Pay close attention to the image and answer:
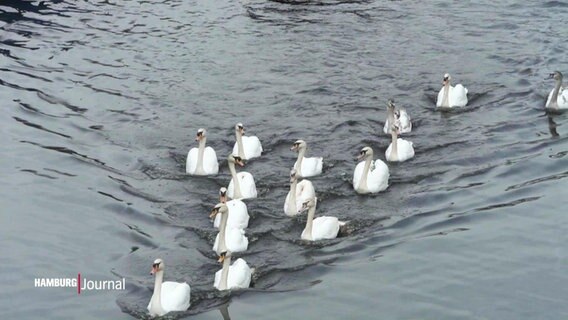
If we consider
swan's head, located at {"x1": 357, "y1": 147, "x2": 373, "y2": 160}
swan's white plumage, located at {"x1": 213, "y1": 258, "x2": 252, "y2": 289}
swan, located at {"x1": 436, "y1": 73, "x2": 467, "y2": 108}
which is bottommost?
swan's white plumage, located at {"x1": 213, "y1": 258, "x2": 252, "y2": 289}

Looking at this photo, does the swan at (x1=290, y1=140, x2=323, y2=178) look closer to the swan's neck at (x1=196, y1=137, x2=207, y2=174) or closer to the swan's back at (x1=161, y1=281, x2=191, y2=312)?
the swan's neck at (x1=196, y1=137, x2=207, y2=174)

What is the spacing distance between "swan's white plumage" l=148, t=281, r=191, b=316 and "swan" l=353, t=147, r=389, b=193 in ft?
17.4

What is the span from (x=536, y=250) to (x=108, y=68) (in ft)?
46.0

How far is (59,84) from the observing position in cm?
2773

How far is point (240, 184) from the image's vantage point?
20.8 metres

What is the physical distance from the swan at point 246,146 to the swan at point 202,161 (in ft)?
1.72

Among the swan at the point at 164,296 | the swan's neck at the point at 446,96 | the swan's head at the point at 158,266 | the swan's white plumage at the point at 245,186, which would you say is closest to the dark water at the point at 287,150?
the swan's neck at the point at 446,96

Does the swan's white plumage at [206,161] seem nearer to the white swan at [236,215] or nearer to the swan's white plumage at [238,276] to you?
the white swan at [236,215]

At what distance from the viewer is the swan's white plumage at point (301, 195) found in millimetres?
20109

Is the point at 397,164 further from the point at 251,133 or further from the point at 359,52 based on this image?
the point at 359,52

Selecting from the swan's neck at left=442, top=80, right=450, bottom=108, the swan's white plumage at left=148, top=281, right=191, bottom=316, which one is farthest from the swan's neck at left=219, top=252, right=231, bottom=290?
the swan's neck at left=442, top=80, right=450, bottom=108

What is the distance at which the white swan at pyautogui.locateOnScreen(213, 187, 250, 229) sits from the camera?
1934 centimetres

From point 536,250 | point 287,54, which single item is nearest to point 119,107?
point 287,54

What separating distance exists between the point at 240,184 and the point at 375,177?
8.44ft
